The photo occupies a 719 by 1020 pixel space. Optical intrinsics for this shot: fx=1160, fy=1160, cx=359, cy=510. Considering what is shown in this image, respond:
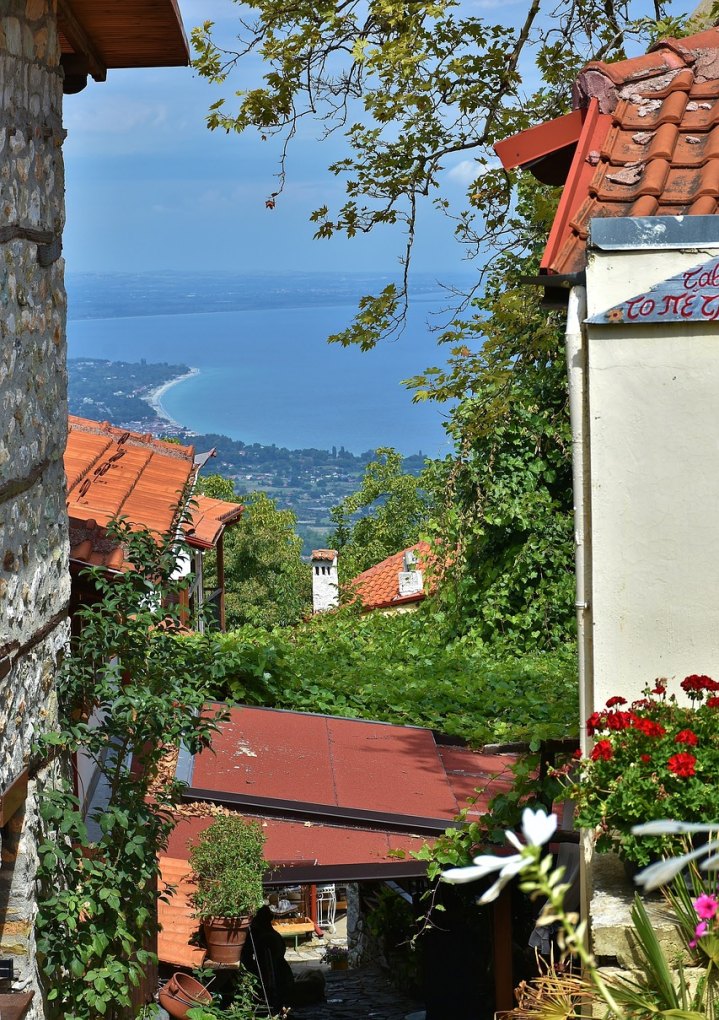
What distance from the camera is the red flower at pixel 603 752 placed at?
12.7ft

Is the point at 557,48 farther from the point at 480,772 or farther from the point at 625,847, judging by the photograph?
the point at 625,847

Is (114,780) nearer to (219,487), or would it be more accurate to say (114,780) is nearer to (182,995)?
(182,995)

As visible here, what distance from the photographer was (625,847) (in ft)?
12.3

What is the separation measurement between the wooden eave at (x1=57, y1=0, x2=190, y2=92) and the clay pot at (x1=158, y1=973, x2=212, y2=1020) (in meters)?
4.95

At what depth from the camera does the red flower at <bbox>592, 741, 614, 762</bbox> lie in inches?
153

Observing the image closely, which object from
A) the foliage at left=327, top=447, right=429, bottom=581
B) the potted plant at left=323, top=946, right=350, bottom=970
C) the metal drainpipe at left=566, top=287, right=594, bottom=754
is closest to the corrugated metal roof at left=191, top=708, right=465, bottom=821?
the metal drainpipe at left=566, top=287, right=594, bottom=754

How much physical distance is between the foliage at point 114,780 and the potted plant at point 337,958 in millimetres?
12658

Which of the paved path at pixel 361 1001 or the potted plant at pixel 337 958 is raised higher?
the paved path at pixel 361 1001

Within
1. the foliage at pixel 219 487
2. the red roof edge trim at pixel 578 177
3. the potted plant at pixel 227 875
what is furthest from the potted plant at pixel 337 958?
the foliage at pixel 219 487

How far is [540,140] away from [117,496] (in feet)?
12.2

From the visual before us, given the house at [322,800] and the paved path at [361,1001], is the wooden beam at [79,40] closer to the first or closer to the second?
the house at [322,800]

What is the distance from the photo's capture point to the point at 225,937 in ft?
23.1

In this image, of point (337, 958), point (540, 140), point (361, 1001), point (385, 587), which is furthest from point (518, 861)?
point (385, 587)

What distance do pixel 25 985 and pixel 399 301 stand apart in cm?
680
